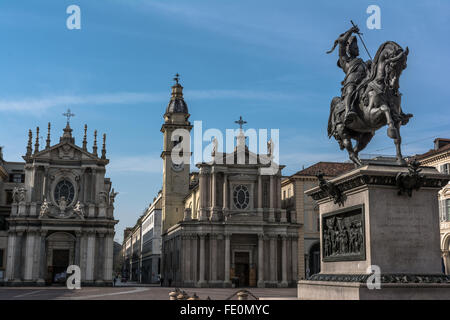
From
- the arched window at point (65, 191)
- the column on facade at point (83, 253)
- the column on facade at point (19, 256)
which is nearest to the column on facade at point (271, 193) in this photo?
the column on facade at point (83, 253)

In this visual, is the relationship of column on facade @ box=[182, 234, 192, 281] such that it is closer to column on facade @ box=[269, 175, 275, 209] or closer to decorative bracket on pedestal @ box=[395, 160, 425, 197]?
column on facade @ box=[269, 175, 275, 209]

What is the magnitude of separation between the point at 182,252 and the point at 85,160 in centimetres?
1567


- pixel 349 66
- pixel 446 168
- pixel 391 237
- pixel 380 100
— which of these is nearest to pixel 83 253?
pixel 446 168

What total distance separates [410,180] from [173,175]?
6912 centimetres

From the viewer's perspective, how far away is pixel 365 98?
44.0ft

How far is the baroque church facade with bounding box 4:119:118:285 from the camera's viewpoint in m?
60.8

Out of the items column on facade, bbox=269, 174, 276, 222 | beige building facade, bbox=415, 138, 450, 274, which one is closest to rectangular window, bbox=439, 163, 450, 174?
beige building facade, bbox=415, 138, 450, 274

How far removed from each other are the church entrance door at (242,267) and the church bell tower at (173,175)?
17726mm

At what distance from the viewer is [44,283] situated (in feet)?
198

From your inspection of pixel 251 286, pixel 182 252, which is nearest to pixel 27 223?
pixel 182 252

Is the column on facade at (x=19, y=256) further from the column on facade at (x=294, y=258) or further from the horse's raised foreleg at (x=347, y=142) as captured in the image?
the horse's raised foreleg at (x=347, y=142)

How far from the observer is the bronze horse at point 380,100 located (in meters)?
12.8

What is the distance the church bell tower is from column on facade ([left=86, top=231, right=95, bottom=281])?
17.3m

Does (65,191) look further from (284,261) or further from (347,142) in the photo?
(347,142)
